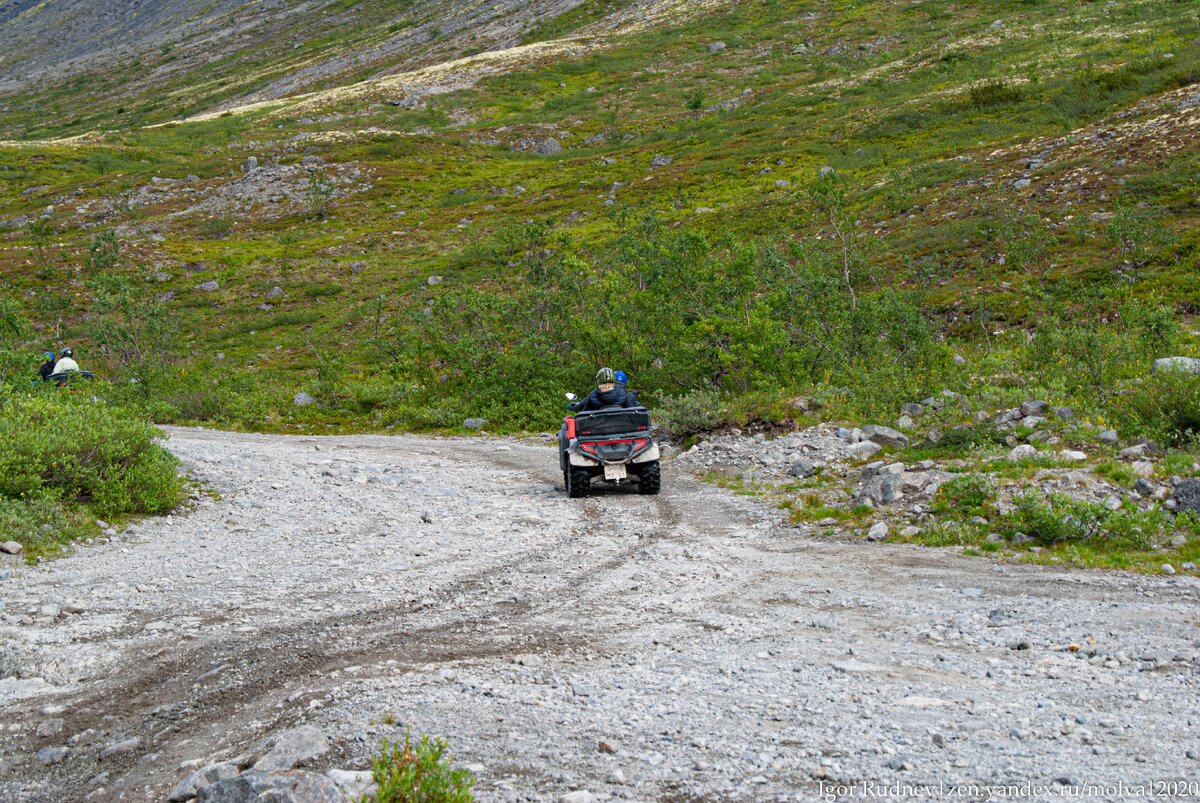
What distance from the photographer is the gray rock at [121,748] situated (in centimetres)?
488

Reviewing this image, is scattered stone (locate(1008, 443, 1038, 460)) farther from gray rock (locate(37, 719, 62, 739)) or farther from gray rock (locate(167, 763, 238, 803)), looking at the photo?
gray rock (locate(37, 719, 62, 739))

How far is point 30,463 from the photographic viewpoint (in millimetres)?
11234

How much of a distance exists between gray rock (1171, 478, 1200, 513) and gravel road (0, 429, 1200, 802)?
83.4 inches

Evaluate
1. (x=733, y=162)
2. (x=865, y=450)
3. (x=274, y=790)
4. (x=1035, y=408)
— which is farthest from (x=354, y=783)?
(x=733, y=162)

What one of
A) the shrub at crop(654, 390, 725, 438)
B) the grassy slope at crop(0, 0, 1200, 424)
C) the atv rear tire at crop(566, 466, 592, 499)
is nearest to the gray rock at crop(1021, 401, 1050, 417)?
the shrub at crop(654, 390, 725, 438)

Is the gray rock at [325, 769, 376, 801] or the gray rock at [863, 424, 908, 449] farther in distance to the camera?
the gray rock at [863, 424, 908, 449]

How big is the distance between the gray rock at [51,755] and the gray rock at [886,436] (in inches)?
497

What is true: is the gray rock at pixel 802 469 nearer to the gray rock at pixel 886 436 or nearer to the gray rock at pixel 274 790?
the gray rock at pixel 886 436

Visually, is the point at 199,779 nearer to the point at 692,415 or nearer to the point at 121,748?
the point at 121,748

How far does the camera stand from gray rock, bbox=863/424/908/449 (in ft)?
47.7

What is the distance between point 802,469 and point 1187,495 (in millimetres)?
5906

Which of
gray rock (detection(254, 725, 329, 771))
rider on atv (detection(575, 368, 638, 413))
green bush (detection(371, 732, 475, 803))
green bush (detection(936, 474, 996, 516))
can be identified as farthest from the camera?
rider on atv (detection(575, 368, 638, 413))

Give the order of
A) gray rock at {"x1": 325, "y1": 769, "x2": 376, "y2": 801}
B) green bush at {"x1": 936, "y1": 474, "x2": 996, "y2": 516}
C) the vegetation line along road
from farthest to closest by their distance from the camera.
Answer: green bush at {"x1": 936, "y1": 474, "x2": 996, "y2": 516} → the vegetation line along road → gray rock at {"x1": 325, "y1": 769, "x2": 376, "y2": 801}

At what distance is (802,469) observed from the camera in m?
14.5
